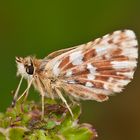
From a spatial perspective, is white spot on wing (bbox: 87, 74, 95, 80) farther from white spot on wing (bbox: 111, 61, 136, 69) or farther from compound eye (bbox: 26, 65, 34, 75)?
compound eye (bbox: 26, 65, 34, 75)

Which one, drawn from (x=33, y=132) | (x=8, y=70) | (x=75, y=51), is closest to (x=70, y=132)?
(x=33, y=132)

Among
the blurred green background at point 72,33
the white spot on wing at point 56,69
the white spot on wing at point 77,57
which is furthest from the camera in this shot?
the blurred green background at point 72,33

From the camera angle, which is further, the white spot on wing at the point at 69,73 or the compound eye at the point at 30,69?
the white spot on wing at the point at 69,73

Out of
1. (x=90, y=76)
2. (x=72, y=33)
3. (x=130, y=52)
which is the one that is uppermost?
(x=72, y=33)

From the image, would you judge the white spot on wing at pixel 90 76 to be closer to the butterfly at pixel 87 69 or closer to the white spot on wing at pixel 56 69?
the butterfly at pixel 87 69

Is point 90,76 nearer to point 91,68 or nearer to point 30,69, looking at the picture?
point 91,68

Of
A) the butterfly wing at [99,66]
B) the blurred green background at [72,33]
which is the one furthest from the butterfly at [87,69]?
the blurred green background at [72,33]

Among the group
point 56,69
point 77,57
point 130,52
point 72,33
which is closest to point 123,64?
point 130,52
